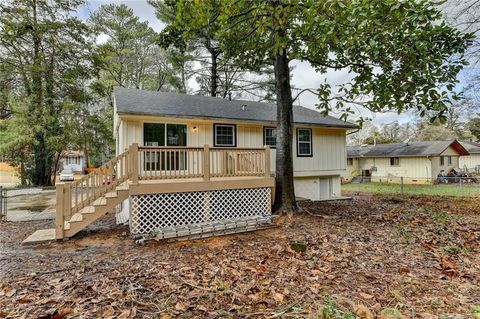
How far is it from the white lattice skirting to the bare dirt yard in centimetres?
62

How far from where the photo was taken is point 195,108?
1059 centimetres

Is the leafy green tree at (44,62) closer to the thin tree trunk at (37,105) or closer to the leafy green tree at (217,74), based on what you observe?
the thin tree trunk at (37,105)

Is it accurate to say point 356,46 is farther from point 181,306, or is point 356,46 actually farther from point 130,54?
point 130,54

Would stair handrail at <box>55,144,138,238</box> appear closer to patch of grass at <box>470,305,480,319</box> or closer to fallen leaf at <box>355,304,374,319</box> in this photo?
fallen leaf at <box>355,304,374,319</box>

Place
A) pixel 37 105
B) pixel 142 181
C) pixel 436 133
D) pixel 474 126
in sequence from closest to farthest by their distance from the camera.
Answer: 1. pixel 142 181
2. pixel 37 105
3. pixel 436 133
4. pixel 474 126

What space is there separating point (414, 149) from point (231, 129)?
21.6 metres

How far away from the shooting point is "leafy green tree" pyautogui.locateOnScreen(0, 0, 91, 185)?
682 inches

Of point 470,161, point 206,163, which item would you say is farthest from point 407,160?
point 206,163

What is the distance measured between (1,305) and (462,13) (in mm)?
14571

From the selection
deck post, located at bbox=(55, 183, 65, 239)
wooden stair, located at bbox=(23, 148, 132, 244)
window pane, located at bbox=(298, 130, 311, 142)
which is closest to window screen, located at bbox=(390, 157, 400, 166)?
window pane, located at bbox=(298, 130, 311, 142)

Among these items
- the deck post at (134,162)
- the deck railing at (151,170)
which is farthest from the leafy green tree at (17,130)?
the deck post at (134,162)

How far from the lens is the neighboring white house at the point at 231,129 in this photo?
30.3ft

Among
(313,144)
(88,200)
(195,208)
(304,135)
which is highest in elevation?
(304,135)

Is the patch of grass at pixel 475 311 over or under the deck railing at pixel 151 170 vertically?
under
